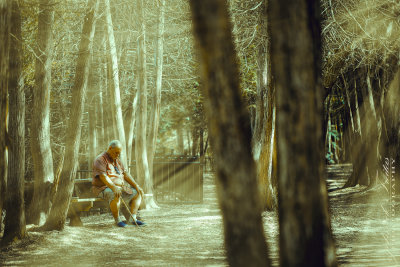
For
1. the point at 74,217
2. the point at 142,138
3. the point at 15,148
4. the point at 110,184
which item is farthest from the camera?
the point at 142,138

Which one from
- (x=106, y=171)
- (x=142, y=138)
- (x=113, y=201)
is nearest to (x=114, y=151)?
(x=106, y=171)

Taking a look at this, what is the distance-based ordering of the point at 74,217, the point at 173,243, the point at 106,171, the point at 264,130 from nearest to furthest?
the point at 173,243, the point at 106,171, the point at 74,217, the point at 264,130

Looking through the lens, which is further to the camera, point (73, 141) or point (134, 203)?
point (134, 203)

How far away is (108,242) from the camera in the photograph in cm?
884

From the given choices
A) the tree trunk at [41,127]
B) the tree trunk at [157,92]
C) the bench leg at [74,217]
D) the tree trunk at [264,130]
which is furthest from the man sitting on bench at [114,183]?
the tree trunk at [157,92]

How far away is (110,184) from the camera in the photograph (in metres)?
10.1

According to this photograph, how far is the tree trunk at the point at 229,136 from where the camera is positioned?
12.8 ft

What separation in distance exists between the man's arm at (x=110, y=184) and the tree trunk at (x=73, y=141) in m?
0.64

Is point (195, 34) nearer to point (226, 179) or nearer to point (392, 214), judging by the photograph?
point (226, 179)

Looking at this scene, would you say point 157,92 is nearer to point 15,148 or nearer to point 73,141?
point 73,141

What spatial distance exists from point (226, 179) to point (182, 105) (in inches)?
1138

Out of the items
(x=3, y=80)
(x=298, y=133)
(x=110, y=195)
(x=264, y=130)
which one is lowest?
(x=110, y=195)

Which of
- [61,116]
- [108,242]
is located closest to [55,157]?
[61,116]

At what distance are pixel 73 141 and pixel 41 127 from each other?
1043 millimetres
